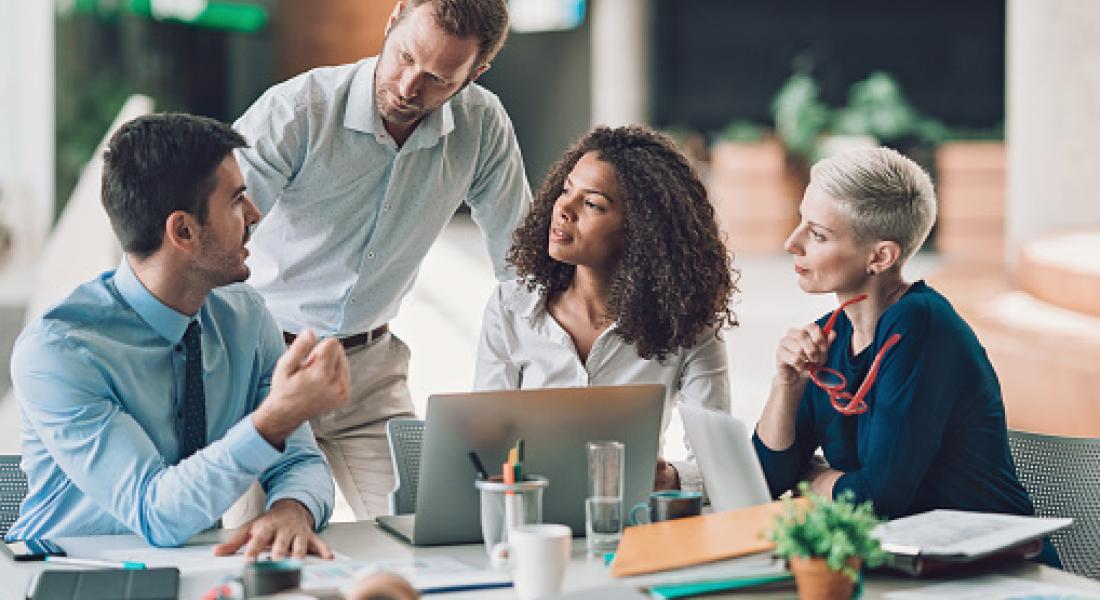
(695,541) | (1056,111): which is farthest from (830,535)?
(1056,111)

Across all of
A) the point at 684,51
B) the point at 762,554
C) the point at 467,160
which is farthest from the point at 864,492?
the point at 684,51

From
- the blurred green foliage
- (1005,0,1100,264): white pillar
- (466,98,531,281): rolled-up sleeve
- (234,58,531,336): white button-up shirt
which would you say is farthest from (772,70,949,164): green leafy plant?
(234,58,531,336): white button-up shirt

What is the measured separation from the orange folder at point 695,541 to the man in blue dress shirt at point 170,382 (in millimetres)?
459

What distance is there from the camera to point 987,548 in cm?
182

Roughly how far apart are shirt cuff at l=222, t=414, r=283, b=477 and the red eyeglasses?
969 mm

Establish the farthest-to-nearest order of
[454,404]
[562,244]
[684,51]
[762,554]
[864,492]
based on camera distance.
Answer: [684,51], [562,244], [864,492], [454,404], [762,554]

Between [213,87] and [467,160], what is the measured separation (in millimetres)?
11940

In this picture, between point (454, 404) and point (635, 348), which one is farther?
point (635, 348)

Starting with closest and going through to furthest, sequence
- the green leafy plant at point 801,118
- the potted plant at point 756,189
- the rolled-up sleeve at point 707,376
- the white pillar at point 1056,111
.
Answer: the rolled-up sleeve at point 707,376, the white pillar at point 1056,111, the potted plant at point 756,189, the green leafy plant at point 801,118

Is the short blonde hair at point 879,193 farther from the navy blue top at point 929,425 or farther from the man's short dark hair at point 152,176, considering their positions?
the man's short dark hair at point 152,176

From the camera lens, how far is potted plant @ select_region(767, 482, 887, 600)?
162 centimetres

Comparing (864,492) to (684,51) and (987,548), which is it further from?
(684,51)

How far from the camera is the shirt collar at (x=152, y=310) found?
2.18m

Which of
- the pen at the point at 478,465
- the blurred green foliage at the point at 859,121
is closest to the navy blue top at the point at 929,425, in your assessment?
the pen at the point at 478,465
